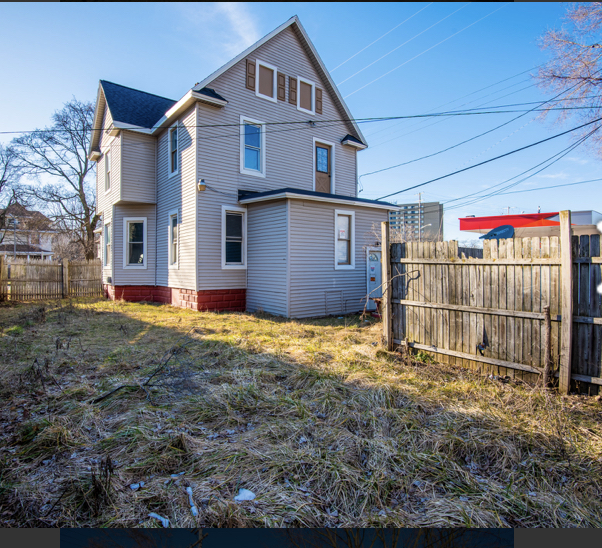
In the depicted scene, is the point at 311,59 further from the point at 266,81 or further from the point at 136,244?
the point at 136,244

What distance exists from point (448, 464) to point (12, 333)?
9.24 metres

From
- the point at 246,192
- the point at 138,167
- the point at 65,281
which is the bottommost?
the point at 65,281

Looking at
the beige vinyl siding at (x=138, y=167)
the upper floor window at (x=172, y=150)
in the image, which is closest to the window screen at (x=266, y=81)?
the upper floor window at (x=172, y=150)

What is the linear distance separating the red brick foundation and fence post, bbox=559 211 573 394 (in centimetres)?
927

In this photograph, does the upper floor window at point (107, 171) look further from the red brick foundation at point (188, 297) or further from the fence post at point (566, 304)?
the fence post at point (566, 304)

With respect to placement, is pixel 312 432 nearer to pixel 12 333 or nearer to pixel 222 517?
pixel 222 517

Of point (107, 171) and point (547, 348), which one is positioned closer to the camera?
point (547, 348)

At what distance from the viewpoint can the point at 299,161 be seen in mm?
13477

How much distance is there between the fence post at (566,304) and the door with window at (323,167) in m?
10.6

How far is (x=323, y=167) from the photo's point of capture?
47.3 feet

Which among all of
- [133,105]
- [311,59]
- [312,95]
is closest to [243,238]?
[312,95]

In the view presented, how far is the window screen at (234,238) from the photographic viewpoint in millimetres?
11758

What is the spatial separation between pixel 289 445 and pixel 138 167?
537 inches

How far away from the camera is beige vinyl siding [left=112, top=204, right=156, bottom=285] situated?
1419 cm
